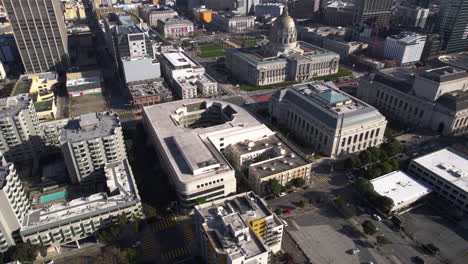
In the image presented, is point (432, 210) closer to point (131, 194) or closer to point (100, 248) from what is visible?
point (131, 194)

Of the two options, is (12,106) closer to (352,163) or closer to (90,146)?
(90,146)

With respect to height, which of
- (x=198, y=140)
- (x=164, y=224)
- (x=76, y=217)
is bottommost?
(x=164, y=224)

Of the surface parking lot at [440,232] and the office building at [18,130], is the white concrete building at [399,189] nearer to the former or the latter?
the surface parking lot at [440,232]

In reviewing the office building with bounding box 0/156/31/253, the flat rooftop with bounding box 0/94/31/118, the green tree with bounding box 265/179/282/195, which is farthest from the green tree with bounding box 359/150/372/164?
the flat rooftop with bounding box 0/94/31/118

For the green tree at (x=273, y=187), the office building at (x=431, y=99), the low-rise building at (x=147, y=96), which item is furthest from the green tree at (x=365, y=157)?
the low-rise building at (x=147, y=96)

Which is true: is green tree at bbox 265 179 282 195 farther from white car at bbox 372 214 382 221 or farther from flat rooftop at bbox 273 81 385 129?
flat rooftop at bbox 273 81 385 129

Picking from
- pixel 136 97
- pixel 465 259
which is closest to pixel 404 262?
pixel 465 259

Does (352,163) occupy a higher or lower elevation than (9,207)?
lower

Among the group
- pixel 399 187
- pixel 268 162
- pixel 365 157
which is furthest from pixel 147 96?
pixel 399 187
